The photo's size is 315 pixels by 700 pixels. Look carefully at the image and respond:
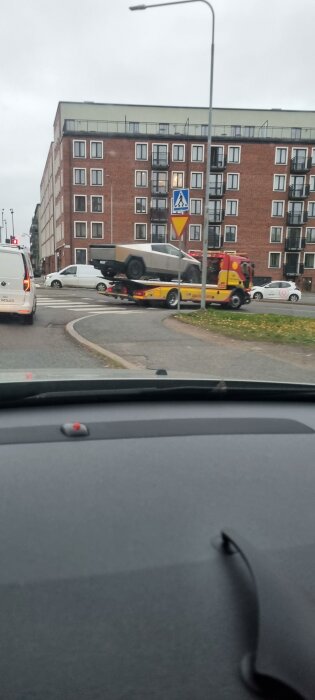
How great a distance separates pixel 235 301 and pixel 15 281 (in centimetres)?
1197

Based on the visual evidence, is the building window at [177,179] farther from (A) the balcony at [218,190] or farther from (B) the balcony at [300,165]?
(B) the balcony at [300,165]

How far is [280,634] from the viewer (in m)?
1.00

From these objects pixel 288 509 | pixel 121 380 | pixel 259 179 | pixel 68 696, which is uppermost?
pixel 259 179

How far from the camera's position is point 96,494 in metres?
1.33

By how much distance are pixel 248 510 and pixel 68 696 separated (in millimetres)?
620

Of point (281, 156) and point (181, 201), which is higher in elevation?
point (281, 156)

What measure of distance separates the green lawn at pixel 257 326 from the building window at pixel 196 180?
42578 millimetres

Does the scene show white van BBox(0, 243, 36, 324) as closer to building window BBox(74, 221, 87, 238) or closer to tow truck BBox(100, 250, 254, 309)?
tow truck BBox(100, 250, 254, 309)

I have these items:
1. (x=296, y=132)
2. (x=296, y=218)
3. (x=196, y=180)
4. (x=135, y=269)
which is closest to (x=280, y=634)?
(x=135, y=269)

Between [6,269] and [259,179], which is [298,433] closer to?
[6,269]

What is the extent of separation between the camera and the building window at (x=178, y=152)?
178 feet

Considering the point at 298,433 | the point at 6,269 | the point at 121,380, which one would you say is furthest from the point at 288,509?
the point at 6,269

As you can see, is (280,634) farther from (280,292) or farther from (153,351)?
(280,292)

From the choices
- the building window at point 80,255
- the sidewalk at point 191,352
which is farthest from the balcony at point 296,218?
the sidewalk at point 191,352
